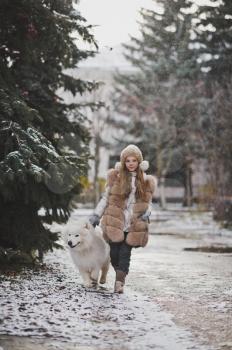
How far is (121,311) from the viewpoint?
592 centimetres

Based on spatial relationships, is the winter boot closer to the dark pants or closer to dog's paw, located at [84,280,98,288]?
the dark pants

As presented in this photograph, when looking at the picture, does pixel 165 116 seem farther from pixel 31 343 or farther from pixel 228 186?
pixel 31 343

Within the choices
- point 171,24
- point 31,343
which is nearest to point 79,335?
point 31,343

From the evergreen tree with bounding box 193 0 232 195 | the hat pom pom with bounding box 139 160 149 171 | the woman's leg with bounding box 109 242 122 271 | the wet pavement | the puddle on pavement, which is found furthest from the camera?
the evergreen tree with bounding box 193 0 232 195

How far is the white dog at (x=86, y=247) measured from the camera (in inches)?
279

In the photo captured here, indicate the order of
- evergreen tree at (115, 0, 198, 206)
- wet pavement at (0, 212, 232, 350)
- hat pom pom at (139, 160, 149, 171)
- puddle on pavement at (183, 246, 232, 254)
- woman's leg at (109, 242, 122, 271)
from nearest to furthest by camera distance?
wet pavement at (0, 212, 232, 350)
hat pom pom at (139, 160, 149, 171)
woman's leg at (109, 242, 122, 271)
puddle on pavement at (183, 246, 232, 254)
evergreen tree at (115, 0, 198, 206)

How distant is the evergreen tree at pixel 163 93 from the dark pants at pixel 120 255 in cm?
2359

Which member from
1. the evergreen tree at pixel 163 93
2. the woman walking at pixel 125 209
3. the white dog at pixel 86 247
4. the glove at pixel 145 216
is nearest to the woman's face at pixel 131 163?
the woman walking at pixel 125 209

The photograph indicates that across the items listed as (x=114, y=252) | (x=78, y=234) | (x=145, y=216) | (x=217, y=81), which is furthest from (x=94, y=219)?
(x=217, y=81)

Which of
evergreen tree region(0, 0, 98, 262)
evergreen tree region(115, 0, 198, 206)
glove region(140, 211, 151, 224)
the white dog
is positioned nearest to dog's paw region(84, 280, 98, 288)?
the white dog

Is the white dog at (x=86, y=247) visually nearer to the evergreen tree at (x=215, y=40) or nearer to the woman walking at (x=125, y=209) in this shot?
the woman walking at (x=125, y=209)

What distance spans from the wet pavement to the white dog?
0.75 ft

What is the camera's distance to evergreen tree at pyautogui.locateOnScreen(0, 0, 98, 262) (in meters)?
7.24

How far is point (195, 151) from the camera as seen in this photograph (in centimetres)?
3331
